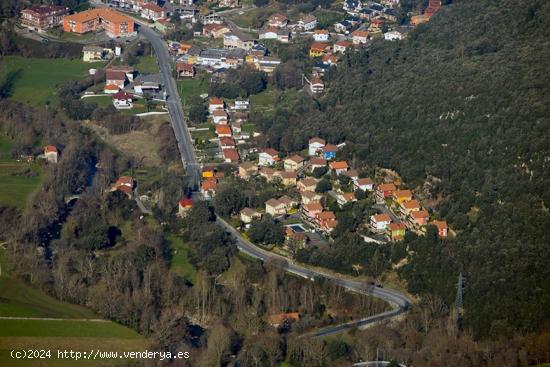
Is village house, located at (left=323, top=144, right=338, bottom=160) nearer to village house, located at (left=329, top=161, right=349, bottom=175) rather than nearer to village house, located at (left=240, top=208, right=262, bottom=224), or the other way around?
village house, located at (left=329, top=161, right=349, bottom=175)

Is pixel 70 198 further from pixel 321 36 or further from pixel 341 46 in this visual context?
pixel 321 36

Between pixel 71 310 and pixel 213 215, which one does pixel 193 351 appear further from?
pixel 213 215

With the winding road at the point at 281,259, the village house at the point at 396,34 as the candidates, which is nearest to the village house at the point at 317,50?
the village house at the point at 396,34

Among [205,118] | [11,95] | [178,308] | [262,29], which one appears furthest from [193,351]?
[262,29]

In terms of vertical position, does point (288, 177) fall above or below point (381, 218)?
below


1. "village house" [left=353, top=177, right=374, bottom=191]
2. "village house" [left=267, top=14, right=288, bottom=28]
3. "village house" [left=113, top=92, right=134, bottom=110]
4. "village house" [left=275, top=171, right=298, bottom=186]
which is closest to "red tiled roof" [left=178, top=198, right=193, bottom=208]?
"village house" [left=275, top=171, right=298, bottom=186]

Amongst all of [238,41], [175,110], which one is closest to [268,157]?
[175,110]

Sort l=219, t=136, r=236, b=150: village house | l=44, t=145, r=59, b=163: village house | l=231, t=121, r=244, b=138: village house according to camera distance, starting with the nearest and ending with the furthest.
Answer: l=44, t=145, r=59, b=163: village house, l=219, t=136, r=236, b=150: village house, l=231, t=121, r=244, b=138: village house
